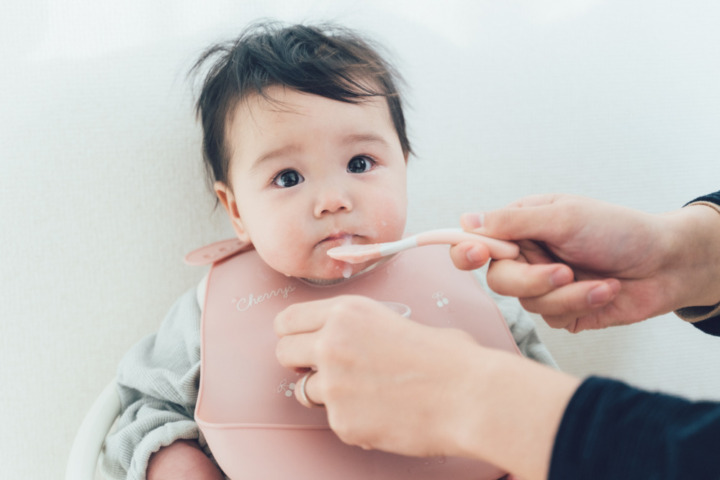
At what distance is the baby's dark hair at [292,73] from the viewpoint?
2.72 ft

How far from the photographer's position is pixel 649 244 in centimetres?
74

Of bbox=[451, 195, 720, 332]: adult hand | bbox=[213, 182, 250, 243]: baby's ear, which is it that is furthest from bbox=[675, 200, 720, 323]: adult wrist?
bbox=[213, 182, 250, 243]: baby's ear

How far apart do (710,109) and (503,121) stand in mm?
479

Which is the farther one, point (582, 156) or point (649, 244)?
point (582, 156)

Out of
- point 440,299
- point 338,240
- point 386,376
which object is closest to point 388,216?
point 338,240

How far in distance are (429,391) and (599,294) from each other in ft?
0.73

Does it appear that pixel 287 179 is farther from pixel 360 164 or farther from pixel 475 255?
pixel 475 255

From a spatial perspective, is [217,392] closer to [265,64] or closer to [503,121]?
[265,64]

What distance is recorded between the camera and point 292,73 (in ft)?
2.70

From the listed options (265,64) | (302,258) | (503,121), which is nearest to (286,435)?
(302,258)

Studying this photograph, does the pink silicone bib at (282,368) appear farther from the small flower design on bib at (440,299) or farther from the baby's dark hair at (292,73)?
the baby's dark hair at (292,73)

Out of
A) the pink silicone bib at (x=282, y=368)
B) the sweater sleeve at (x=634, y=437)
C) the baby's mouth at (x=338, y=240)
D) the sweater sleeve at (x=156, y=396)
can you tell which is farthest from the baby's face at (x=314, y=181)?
the sweater sleeve at (x=634, y=437)

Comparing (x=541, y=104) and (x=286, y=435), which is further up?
(x=541, y=104)

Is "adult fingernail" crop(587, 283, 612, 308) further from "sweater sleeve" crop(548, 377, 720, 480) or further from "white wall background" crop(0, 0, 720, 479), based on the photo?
"white wall background" crop(0, 0, 720, 479)
